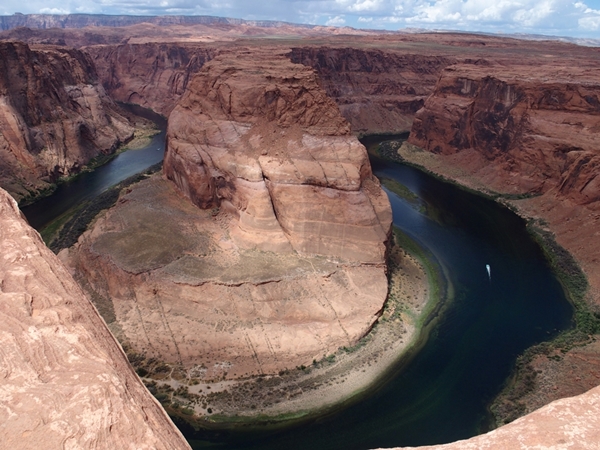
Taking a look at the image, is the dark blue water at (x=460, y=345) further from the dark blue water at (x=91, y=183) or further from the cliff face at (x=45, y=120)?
the cliff face at (x=45, y=120)

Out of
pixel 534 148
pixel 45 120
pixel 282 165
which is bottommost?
pixel 45 120

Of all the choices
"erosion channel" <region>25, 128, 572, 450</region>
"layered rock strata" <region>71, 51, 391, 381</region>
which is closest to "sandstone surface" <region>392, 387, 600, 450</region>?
"erosion channel" <region>25, 128, 572, 450</region>

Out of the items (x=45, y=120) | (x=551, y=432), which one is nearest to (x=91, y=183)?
(x=45, y=120)

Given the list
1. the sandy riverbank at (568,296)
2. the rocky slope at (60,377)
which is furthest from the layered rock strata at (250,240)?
the rocky slope at (60,377)

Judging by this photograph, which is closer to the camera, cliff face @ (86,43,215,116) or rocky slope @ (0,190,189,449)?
rocky slope @ (0,190,189,449)

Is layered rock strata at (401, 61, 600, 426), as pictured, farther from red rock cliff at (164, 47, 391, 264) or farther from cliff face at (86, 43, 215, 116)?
cliff face at (86, 43, 215, 116)

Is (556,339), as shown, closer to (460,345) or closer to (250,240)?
(460,345)

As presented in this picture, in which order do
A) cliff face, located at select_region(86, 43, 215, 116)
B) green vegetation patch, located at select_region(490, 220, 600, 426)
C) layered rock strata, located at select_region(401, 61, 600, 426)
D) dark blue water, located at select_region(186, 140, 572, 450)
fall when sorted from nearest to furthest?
dark blue water, located at select_region(186, 140, 572, 450), green vegetation patch, located at select_region(490, 220, 600, 426), layered rock strata, located at select_region(401, 61, 600, 426), cliff face, located at select_region(86, 43, 215, 116)
